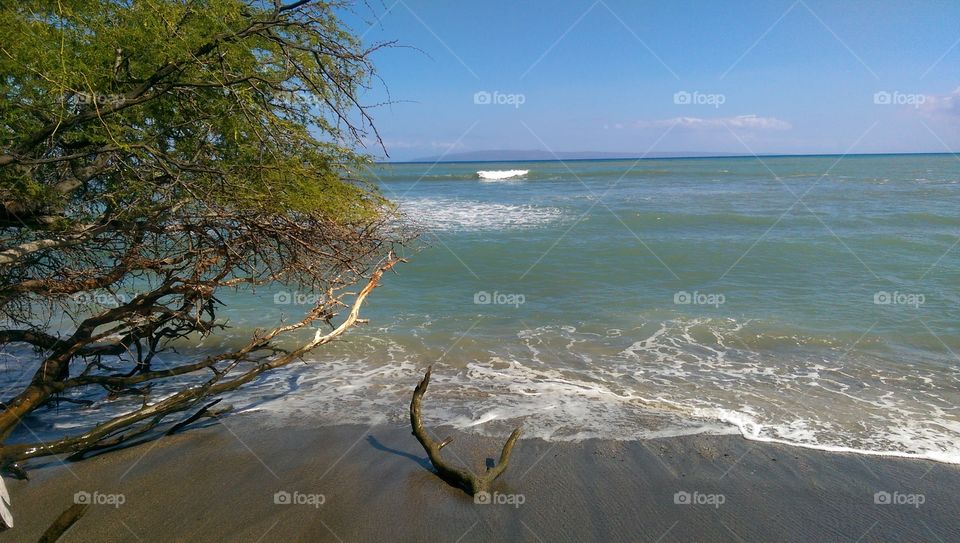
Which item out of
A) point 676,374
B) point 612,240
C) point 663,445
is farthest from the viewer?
point 612,240

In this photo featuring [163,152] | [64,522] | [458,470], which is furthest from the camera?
[458,470]

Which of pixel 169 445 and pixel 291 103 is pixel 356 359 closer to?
pixel 169 445

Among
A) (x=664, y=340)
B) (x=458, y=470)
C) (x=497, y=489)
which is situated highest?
(x=458, y=470)

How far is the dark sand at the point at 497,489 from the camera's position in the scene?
4.73m

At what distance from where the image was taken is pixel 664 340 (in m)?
10.2

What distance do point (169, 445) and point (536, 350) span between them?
5473 millimetres

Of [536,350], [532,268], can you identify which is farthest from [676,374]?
[532,268]

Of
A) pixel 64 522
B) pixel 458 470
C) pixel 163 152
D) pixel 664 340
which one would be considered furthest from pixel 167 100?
pixel 664 340

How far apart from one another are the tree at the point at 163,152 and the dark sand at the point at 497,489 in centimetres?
62

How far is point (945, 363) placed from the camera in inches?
348

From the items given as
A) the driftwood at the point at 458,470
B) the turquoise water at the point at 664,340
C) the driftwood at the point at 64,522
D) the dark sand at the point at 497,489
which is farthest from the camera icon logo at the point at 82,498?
the driftwood at the point at 458,470

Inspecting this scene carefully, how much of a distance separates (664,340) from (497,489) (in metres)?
5.82

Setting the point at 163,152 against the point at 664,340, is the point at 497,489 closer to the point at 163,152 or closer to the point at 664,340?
the point at 163,152

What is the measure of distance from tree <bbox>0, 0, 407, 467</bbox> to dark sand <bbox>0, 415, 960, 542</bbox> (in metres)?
0.62
